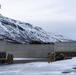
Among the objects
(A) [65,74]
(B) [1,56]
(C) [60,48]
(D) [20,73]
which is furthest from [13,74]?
(C) [60,48]

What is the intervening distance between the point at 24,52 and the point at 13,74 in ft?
133

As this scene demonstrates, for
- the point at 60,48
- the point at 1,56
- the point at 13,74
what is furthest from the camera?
the point at 60,48

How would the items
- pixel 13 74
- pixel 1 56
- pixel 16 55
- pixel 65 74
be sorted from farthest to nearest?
1. pixel 16 55
2. pixel 1 56
3. pixel 13 74
4. pixel 65 74

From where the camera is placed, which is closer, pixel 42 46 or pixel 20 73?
pixel 20 73

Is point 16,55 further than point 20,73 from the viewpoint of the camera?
Yes

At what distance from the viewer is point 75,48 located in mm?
49000

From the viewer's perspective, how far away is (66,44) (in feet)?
160

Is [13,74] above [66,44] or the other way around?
the other way around

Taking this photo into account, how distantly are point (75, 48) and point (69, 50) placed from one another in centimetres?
104

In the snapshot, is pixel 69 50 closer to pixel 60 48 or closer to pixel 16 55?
pixel 60 48

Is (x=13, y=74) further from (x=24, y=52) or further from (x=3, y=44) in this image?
(x=24, y=52)

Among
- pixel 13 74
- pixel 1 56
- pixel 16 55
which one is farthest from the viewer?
pixel 16 55

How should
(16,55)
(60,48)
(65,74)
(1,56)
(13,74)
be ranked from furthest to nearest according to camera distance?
(16,55) → (60,48) → (1,56) → (13,74) → (65,74)

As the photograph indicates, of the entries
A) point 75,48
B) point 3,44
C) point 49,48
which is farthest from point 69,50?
point 49,48
